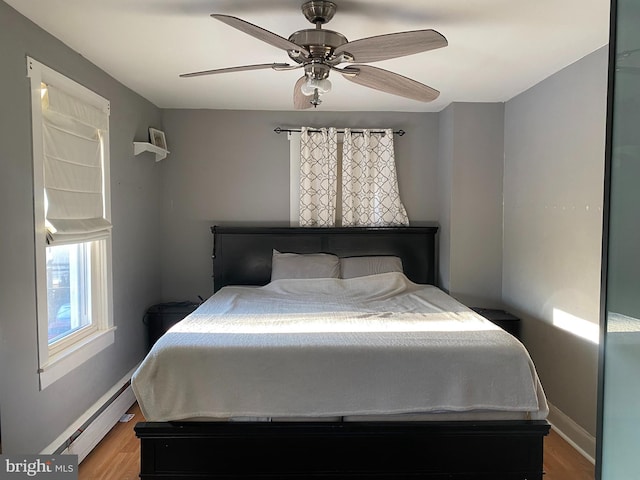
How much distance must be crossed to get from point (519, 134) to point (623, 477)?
275cm

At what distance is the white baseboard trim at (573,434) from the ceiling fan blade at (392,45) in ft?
7.80

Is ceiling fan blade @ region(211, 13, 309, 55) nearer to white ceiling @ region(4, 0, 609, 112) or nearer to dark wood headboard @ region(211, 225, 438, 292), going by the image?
white ceiling @ region(4, 0, 609, 112)

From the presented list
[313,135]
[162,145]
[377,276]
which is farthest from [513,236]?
[162,145]

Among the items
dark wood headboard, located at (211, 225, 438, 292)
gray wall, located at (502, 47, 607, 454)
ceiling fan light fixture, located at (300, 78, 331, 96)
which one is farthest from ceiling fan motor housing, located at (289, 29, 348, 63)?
dark wood headboard, located at (211, 225, 438, 292)

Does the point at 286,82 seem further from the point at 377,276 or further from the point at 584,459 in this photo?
the point at 584,459

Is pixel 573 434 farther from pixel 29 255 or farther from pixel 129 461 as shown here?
pixel 29 255

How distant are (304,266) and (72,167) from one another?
1877 mm

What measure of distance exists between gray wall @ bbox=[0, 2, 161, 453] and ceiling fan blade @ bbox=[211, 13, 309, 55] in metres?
1.07

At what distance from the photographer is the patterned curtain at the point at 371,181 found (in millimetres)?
4074

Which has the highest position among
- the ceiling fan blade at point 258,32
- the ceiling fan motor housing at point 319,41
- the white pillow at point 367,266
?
the ceiling fan motor housing at point 319,41

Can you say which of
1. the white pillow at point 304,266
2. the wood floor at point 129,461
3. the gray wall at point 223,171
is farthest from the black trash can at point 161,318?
the wood floor at point 129,461

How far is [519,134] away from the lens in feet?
11.6

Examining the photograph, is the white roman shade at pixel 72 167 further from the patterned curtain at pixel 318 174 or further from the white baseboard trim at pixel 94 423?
the patterned curtain at pixel 318 174

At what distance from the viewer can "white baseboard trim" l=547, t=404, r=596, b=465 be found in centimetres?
262
